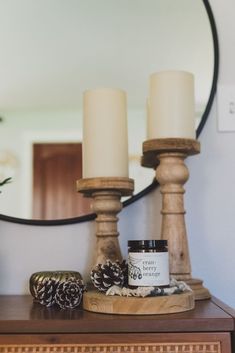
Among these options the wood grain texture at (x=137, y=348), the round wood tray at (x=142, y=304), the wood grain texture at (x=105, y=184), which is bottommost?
the wood grain texture at (x=137, y=348)

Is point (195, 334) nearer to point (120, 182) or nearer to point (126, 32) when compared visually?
point (120, 182)

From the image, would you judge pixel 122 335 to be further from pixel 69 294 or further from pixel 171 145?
pixel 171 145

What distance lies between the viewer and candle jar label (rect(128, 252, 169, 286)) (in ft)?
2.61

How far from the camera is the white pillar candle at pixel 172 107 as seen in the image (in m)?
0.94

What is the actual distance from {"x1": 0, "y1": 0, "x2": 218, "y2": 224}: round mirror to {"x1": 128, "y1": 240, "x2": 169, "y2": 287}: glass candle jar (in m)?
0.32

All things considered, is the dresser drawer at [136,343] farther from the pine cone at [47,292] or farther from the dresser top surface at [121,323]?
the pine cone at [47,292]

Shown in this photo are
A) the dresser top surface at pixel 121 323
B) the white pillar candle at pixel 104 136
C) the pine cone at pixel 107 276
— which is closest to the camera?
the dresser top surface at pixel 121 323

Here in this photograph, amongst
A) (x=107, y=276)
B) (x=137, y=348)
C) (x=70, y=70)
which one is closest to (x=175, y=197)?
(x=107, y=276)

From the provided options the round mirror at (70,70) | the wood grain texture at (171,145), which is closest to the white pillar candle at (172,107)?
the wood grain texture at (171,145)

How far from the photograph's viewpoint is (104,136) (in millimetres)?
955

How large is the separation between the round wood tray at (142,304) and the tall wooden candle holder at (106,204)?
162 mm

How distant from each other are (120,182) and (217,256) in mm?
360

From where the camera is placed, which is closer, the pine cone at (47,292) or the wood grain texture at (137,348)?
the wood grain texture at (137,348)

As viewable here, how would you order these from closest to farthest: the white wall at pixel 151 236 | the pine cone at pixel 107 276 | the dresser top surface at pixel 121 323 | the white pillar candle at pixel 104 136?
the dresser top surface at pixel 121 323 < the pine cone at pixel 107 276 < the white pillar candle at pixel 104 136 < the white wall at pixel 151 236
